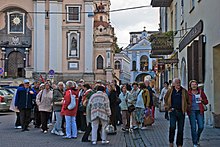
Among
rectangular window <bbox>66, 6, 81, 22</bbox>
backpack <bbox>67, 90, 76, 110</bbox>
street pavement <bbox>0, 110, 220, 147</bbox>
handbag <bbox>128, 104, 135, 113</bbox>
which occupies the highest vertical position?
rectangular window <bbox>66, 6, 81, 22</bbox>

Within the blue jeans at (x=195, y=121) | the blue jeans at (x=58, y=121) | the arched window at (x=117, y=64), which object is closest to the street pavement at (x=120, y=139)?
the blue jeans at (x=58, y=121)

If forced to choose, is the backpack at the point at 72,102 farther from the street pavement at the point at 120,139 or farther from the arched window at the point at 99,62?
the arched window at the point at 99,62

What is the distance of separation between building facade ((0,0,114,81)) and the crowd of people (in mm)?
40016

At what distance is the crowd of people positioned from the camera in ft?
36.2

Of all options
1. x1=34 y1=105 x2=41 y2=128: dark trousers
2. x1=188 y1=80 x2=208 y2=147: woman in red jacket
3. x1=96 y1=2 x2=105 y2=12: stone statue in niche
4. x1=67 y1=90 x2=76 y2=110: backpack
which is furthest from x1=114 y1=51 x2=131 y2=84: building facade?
x1=188 y1=80 x2=208 y2=147: woman in red jacket

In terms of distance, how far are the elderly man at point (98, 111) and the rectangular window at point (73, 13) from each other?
47534 millimetres

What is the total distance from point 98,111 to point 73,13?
48.0 meters

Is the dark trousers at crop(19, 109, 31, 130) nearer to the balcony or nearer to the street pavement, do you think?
the street pavement

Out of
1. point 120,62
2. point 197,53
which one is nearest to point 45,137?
point 197,53

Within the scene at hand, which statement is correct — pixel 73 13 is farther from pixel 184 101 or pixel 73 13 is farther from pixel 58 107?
pixel 184 101

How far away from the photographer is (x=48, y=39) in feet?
194

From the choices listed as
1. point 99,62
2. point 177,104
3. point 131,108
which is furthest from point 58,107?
point 99,62

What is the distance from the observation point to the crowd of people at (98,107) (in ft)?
36.2

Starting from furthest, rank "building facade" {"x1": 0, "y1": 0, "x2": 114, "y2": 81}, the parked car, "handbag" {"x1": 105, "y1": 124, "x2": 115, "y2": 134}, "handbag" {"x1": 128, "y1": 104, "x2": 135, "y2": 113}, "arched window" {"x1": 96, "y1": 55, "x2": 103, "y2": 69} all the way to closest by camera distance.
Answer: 1. "arched window" {"x1": 96, "y1": 55, "x2": 103, "y2": 69}
2. "building facade" {"x1": 0, "y1": 0, "x2": 114, "y2": 81}
3. the parked car
4. "handbag" {"x1": 128, "y1": 104, "x2": 135, "y2": 113}
5. "handbag" {"x1": 105, "y1": 124, "x2": 115, "y2": 134}
